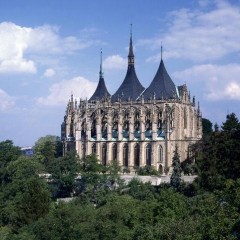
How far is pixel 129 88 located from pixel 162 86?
20.6 feet

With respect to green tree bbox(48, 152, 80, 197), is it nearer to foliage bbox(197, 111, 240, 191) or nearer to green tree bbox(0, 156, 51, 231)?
green tree bbox(0, 156, 51, 231)

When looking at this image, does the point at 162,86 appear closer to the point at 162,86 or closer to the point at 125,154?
the point at 162,86

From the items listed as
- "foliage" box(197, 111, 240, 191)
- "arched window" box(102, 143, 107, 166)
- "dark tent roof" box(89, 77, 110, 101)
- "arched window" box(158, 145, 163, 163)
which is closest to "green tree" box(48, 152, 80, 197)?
"arched window" box(158, 145, 163, 163)

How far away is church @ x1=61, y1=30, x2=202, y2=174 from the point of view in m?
76.9

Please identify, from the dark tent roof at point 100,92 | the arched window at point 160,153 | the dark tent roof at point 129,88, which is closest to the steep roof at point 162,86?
the dark tent roof at point 129,88

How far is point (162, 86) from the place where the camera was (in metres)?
79.5

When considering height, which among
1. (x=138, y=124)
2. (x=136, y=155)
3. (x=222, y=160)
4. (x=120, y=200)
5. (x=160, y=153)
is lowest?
(x=120, y=200)

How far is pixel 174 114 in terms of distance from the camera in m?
77.1

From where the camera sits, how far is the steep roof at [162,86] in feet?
259

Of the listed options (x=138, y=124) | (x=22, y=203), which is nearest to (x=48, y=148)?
(x=138, y=124)

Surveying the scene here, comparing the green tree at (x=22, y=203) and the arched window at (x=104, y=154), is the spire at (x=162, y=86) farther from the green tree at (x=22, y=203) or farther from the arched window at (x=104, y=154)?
the green tree at (x=22, y=203)

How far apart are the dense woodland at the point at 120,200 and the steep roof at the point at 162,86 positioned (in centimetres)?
909

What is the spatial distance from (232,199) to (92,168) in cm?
3846

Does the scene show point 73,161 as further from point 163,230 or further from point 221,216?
point 221,216
